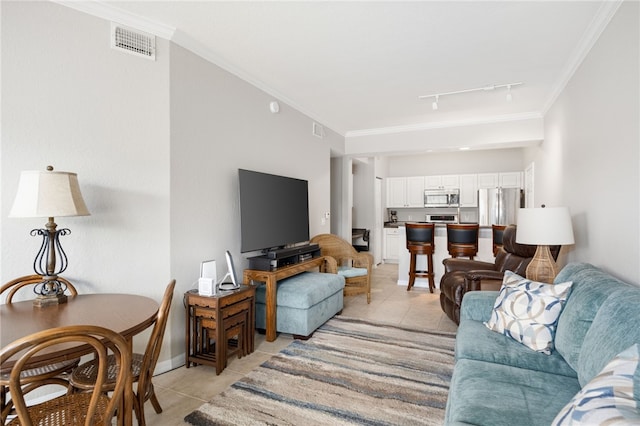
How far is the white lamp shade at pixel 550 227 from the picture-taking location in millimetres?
2648

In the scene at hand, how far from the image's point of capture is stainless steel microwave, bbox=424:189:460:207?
760cm

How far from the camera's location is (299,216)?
162 inches

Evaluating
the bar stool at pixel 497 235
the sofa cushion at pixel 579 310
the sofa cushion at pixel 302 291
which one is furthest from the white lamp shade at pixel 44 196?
the bar stool at pixel 497 235

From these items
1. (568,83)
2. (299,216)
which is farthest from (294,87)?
(568,83)

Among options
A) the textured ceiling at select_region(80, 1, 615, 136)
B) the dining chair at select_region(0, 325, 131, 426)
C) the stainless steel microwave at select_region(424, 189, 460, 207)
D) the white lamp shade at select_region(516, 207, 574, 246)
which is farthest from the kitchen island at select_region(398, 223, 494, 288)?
the dining chair at select_region(0, 325, 131, 426)

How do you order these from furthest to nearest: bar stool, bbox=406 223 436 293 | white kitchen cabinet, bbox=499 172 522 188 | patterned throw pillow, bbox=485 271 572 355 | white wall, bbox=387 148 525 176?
white wall, bbox=387 148 525 176 → white kitchen cabinet, bbox=499 172 522 188 → bar stool, bbox=406 223 436 293 → patterned throw pillow, bbox=485 271 572 355

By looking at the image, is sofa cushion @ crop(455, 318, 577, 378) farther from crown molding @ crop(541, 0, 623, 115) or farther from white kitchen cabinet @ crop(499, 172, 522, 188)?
white kitchen cabinet @ crop(499, 172, 522, 188)

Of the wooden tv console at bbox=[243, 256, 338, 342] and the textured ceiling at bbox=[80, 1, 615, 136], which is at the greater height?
the textured ceiling at bbox=[80, 1, 615, 136]

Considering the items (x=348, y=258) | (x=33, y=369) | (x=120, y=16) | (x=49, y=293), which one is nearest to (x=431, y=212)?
(x=348, y=258)

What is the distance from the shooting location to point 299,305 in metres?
3.21

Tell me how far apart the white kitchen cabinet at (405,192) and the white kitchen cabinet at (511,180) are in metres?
1.66

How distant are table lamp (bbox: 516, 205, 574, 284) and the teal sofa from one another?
1.63 ft

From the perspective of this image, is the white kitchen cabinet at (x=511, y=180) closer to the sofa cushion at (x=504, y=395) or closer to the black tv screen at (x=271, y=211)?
the black tv screen at (x=271, y=211)

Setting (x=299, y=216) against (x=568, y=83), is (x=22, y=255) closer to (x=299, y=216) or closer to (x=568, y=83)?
(x=299, y=216)
